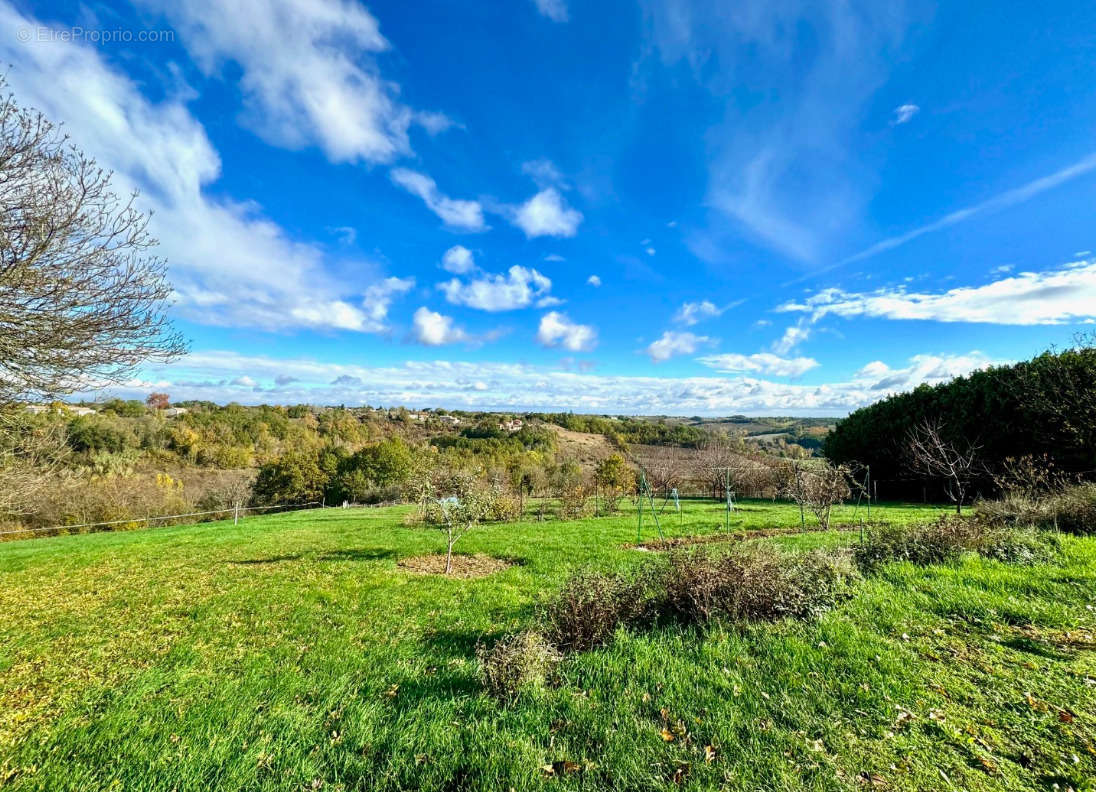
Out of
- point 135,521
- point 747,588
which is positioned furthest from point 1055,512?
point 135,521

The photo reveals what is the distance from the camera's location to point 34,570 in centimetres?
1067

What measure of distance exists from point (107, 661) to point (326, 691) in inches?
139

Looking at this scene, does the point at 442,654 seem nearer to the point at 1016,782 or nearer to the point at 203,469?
the point at 1016,782

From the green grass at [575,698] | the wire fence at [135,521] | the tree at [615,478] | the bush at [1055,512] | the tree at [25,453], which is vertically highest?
the tree at [25,453]

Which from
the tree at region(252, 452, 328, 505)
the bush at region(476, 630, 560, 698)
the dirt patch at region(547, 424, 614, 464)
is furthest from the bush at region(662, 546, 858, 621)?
the dirt patch at region(547, 424, 614, 464)

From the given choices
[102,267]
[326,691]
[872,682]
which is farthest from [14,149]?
[872,682]

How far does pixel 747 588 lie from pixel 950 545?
491 centimetres

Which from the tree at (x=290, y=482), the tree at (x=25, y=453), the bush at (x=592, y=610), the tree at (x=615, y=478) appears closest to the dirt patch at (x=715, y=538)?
the bush at (x=592, y=610)

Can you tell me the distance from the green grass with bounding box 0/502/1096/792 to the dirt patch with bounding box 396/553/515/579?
2256mm

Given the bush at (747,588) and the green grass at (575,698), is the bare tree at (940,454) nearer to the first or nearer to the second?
the green grass at (575,698)

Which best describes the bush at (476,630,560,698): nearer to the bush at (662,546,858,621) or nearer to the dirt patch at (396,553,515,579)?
the bush at (662,546,858,621)

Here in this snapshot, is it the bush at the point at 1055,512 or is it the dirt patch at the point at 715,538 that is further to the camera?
the dirt patch at the point at 715,538

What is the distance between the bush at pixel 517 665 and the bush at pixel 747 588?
1928 millimetres

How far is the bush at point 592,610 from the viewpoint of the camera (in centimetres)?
492
